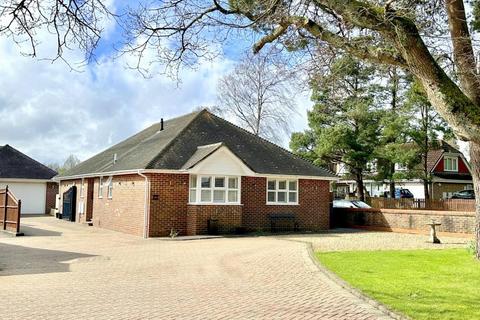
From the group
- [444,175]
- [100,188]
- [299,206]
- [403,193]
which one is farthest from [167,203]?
[444,175]

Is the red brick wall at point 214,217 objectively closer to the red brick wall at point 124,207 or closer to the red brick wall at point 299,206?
the red brick wall at point 299,206

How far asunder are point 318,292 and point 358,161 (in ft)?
92.7

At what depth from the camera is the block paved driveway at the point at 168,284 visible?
24.9 ft

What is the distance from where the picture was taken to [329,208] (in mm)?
25812

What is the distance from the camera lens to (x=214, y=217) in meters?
21.4

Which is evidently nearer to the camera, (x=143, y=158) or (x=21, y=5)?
(x=21, y=5)

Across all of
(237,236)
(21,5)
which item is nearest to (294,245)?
(237,236)

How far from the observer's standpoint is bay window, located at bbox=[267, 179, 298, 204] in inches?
936

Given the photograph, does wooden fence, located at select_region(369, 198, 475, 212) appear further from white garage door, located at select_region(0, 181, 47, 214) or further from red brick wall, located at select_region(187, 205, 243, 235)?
white garage door, located at select_region(0, 181, 47, 214)

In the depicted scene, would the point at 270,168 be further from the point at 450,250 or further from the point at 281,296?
the point at 281,296

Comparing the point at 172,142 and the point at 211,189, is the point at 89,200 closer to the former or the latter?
the point at 172,142

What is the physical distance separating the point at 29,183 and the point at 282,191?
2399 centimetres

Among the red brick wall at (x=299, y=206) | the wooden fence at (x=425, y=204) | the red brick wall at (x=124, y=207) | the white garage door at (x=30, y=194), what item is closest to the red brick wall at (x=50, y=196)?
the white garage door at (x=30, y=194)

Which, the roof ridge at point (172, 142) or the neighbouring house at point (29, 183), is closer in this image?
the roof ridge at point (172, 142)
